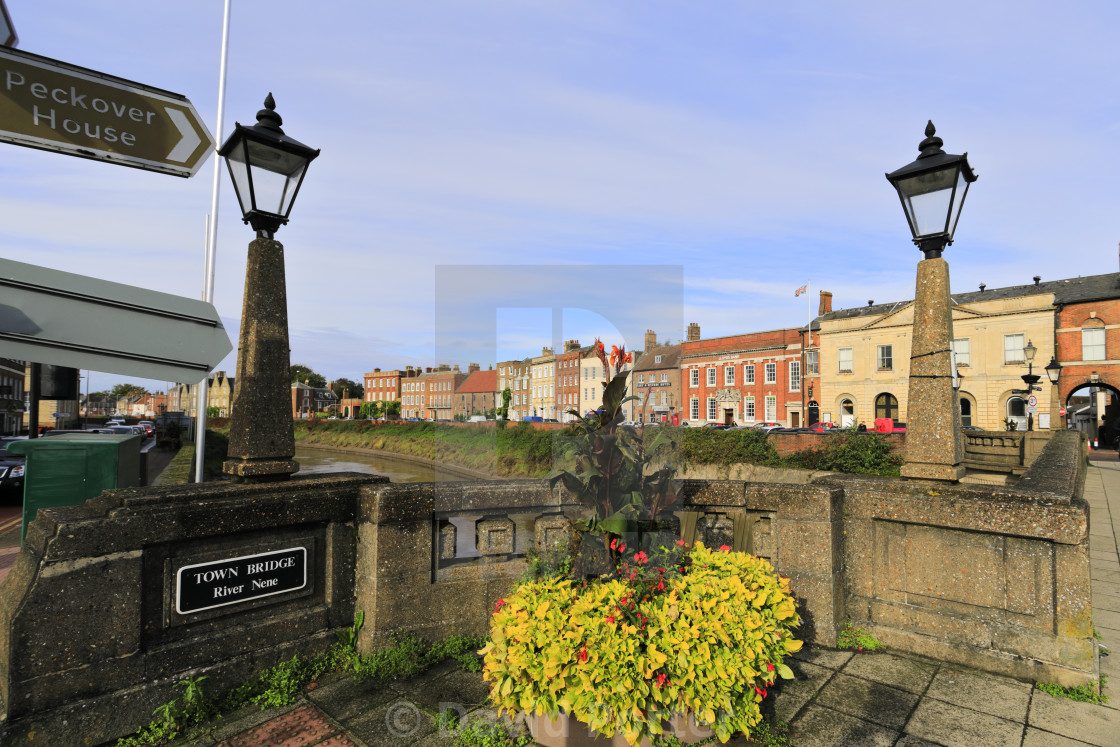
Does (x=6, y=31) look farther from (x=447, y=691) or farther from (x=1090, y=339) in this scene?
(x=1090, y=339)

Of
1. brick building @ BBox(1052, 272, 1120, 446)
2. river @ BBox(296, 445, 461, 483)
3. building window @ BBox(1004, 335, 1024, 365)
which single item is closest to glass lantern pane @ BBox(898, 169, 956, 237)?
river @ BBox(296, 445, 461, 483)

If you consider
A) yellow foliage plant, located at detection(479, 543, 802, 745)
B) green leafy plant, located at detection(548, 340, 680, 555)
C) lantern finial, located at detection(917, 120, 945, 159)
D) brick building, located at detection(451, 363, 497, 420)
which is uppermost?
lantern finial, located at detection(917, 120, 945, 159)

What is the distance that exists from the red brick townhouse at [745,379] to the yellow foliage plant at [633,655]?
149 feet

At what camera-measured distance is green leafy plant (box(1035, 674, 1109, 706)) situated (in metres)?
3.89

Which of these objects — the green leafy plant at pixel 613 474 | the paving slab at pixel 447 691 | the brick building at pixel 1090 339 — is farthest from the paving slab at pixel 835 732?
the brick building at pixel 1090 339

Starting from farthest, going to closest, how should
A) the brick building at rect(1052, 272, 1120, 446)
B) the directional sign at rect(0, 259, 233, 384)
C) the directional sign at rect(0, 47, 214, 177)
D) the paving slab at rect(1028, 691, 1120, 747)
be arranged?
the brick building at rect(1052, 272, 1120, 446), the paving slab at rect(1028, 691, 1120, 747), the directional sign at rect(0, 47, 214, 177), the directional sign at rect(0, 259, 233, 384)

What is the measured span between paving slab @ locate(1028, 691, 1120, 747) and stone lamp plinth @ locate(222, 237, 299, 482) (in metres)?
5.61

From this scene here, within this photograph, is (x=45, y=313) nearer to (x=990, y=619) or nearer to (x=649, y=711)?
(x=649, y=711)

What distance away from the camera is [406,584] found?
448 cm

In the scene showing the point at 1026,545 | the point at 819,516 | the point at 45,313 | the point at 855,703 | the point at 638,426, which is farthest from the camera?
the point at 819,516

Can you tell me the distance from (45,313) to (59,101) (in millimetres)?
1170

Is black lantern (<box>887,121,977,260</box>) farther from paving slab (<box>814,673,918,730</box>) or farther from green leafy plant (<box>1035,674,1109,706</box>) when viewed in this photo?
paving slab (<box>814,673,918,730</box>)

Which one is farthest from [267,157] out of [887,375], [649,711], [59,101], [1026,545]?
[887,375]

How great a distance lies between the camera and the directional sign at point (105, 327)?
2778mm
